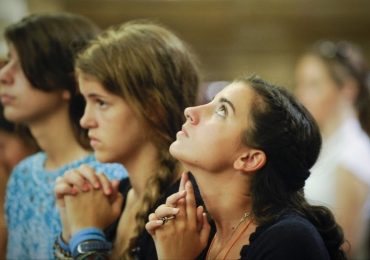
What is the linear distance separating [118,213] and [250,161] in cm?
53

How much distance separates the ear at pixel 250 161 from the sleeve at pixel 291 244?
130mm

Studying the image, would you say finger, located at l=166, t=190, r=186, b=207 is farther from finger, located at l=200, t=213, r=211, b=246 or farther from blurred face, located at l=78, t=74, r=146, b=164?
blurred face, located at l=78, t=74, r=146, b=164

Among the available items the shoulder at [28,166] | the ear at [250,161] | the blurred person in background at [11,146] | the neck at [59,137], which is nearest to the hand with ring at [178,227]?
the ear at [250,161]

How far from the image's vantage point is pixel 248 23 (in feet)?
22.5

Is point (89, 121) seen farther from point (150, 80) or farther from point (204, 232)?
point (204, 232)

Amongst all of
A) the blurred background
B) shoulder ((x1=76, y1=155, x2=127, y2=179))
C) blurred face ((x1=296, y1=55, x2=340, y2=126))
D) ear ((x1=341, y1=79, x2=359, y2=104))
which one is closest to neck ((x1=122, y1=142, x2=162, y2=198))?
shoulder ((x1=76, y1=155, x2=127, y2=179))

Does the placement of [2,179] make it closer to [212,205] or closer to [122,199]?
[122,199]

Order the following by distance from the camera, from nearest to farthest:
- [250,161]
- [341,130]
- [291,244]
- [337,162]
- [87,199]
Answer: [291,244] < [250,161] < [87,199] < [337,162] < [341,130]

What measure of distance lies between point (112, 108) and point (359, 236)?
173 centimetres

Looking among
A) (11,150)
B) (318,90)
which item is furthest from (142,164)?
(318,90)

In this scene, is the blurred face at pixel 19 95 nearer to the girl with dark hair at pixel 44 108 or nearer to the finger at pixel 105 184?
the girl with dark hair at pixel 44 108

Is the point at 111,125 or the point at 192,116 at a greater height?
the point at 192,116

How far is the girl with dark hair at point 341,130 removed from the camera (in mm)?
3064

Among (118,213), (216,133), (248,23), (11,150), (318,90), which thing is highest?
(216,133)
